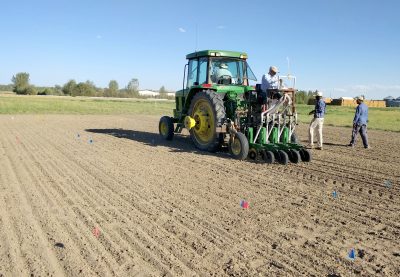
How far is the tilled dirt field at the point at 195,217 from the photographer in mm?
3492

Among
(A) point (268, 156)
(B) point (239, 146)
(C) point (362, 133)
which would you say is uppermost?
(C) point (362, 133)

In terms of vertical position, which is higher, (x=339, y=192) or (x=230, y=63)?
(x=230, y=63)

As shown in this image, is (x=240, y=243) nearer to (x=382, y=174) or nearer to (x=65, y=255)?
(x=65, y=255)

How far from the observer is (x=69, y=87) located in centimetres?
7456

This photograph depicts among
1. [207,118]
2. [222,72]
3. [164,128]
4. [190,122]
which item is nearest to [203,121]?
[207,118]

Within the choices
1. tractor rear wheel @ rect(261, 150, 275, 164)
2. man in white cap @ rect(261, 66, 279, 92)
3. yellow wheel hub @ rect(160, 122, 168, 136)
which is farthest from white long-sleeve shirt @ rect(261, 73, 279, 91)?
yellow wheel hub @ rect(160, 122, 168, 136)

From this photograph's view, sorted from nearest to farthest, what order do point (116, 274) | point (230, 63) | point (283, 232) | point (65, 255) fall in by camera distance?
point (116, 274) < point (65, 255) < point (283, 232) < point (230, 63)

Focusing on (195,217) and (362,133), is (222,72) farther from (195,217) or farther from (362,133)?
(195,217)

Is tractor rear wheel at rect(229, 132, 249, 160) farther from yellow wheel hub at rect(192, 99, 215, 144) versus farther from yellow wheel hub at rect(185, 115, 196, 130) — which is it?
yellow wheel hub at rect(185, 115, 196, 130)

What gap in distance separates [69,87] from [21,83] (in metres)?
11.2

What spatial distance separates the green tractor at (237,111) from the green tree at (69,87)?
68.2m

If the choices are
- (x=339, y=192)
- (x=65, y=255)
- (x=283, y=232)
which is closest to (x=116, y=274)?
(x=65, y=255)

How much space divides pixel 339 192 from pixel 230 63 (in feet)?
17.0

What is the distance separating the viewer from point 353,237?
4.16 meters
